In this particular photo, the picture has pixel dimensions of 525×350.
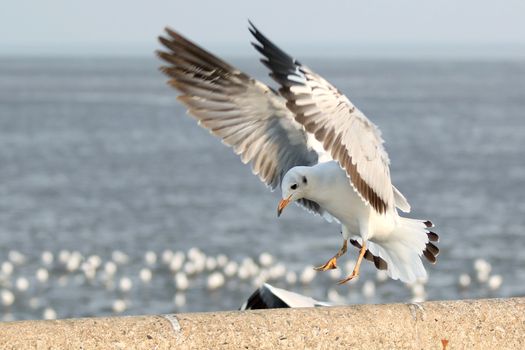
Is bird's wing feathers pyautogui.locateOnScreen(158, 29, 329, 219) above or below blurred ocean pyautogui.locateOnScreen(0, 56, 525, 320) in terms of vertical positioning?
above

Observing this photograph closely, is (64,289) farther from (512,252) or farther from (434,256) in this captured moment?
(434,256)

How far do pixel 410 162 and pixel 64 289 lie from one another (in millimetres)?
20564

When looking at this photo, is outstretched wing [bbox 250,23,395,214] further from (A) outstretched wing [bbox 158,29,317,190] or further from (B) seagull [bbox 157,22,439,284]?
(A) outstretched wing [bbox 158,29,317,190]

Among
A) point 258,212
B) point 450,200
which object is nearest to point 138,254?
point 258,212

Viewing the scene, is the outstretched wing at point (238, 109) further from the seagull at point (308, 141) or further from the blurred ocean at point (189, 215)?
the blurred ocean at point (189, 215)

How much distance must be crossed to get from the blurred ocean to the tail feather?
28.0 ft

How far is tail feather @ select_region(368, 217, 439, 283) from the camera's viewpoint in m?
6.52

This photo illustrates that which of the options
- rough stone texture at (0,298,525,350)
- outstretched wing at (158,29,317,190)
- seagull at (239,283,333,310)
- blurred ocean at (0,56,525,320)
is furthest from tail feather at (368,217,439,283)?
blurred ocean at (0,56,525,320)

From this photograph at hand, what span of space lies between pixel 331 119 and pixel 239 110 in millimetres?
935

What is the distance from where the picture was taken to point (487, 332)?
4.94 meters

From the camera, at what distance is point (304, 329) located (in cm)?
474

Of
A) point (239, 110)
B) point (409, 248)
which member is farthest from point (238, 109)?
point (409, 248)

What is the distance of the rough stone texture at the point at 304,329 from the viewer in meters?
4.48

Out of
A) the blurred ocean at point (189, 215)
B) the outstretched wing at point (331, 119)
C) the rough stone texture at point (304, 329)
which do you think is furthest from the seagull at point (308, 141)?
the blurred ocean at point (189, 215)
